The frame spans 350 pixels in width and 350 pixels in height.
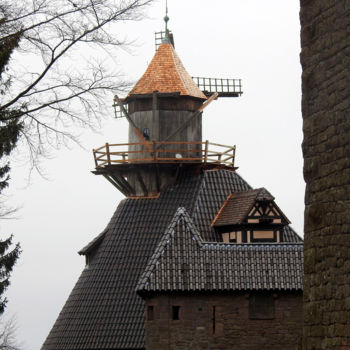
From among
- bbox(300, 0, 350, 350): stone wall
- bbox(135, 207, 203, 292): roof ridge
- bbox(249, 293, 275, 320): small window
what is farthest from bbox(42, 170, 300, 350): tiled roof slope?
bbox(300, 0, 350, 350): stone wall

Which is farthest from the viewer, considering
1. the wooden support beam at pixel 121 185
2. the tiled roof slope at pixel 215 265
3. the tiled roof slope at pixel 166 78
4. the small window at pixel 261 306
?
the tiled roof slope at pixel 166 78

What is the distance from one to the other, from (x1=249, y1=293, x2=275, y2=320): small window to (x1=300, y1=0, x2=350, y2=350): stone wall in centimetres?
1689

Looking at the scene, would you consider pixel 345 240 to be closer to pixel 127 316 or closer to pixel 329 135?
pixel 329 135

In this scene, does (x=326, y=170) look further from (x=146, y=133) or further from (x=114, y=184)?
(x=146, y=133)

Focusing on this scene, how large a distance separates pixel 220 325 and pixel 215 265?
2.01m

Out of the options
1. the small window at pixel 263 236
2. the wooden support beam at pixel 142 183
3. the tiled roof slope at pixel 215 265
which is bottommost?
the tiled roof slope at pixel 215 265

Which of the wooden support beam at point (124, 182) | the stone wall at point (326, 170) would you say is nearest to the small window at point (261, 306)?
the wooden support beam at point (124, 182)

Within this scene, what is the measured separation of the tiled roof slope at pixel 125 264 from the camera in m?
32.6

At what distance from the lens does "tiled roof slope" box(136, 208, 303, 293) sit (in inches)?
1155

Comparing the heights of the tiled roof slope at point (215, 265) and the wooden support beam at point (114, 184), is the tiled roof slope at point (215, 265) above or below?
below

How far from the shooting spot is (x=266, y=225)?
A: 33.0 m

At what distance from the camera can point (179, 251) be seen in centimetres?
3031

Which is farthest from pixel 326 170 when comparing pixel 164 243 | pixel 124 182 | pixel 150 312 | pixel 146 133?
pixel 146 133

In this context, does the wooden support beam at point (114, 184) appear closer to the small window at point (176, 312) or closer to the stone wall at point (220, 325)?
the stone wall at point (220, 325)
